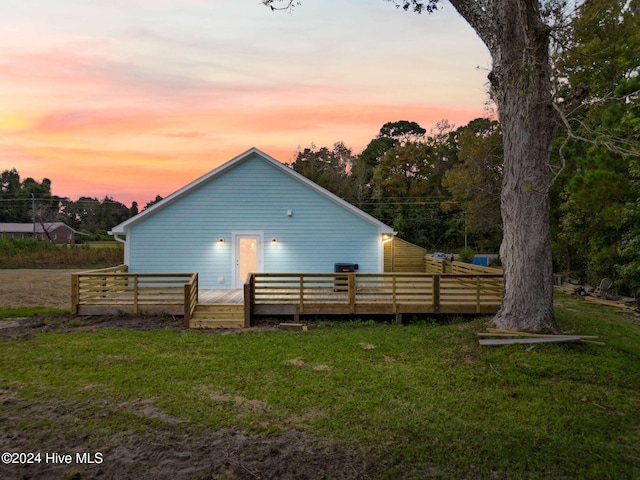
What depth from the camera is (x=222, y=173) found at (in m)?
13.0

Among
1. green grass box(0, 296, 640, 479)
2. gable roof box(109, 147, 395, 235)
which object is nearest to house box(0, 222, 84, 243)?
gable roof box(109, 147, 395, 235)

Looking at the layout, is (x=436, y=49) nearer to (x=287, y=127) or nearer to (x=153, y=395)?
(x=287, y=127)

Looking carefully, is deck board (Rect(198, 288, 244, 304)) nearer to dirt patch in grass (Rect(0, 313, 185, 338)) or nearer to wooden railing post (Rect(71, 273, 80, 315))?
dirt patch in grass (Rect(0, 313, 185, 338))

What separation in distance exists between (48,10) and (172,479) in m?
13.5

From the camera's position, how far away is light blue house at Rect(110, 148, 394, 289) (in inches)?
508

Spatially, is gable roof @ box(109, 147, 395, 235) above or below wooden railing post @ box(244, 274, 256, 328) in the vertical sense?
above

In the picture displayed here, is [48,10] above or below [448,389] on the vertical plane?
above

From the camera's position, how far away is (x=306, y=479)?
3.11 meters

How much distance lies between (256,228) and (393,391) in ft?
29.3

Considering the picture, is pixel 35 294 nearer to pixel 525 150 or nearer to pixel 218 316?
pixel 218 316

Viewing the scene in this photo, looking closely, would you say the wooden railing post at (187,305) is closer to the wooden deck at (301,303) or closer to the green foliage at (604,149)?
the wooden deck at (301,303)

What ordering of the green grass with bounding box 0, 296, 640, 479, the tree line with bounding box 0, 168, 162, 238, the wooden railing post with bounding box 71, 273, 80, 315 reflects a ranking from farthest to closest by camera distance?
the tree line with bounding box 0, 168, 162, 238, the wooden railing post with bounding box 71, 273, 80, 315, the green grass with bounding box 0, 296, 640, 479

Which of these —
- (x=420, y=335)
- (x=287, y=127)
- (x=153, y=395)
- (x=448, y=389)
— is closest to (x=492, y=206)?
(x=287, y=127)

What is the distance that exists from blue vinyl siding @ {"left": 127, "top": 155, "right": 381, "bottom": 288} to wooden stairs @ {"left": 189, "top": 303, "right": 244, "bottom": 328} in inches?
126
